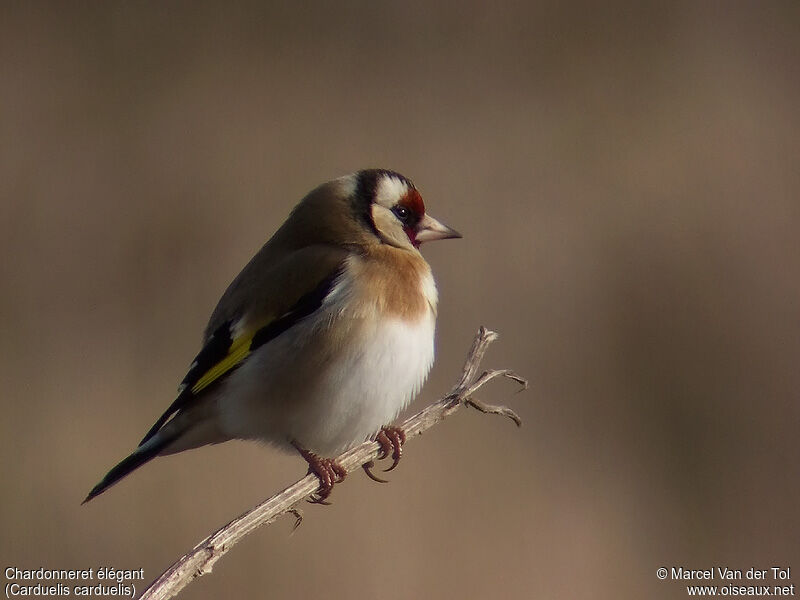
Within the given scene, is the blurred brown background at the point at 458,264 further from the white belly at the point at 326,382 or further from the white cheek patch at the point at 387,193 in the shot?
the white cheek patch at the point at 387,193

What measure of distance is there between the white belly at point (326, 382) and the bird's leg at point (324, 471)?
4 cm

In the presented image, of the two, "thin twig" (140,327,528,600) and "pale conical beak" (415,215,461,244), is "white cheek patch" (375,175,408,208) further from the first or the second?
"thin twig" (140,327,528,600)

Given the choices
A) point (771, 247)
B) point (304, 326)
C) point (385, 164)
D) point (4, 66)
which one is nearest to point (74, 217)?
point (4, 66)

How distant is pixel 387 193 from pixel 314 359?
0.77 meters

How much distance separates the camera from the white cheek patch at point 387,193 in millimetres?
4395

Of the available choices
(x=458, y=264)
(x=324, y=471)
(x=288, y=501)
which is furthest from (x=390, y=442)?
(x=458, y=264)

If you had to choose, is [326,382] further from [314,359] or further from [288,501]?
[288,501]

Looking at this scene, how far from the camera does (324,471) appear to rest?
12.8 feet

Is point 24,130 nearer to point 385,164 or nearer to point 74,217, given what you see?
point 74,217

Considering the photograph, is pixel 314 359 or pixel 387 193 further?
pixel 387 193

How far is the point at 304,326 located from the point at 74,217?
380 cm

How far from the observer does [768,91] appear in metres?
8.56

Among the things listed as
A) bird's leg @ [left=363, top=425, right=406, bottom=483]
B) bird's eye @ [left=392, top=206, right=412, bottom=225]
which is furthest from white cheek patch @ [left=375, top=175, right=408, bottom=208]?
bird's leg @ [left=363, top=425, right=406, bottom=483]

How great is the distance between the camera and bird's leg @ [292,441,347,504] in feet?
12.8
